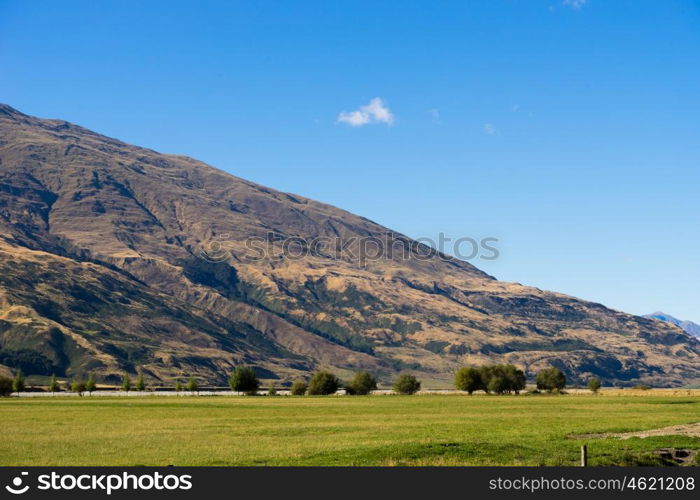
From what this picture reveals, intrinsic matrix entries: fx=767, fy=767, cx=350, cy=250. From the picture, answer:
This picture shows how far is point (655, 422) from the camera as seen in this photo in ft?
289

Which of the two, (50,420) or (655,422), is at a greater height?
(655,422)

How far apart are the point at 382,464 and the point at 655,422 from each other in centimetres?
5296

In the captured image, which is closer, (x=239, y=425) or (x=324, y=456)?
(x=324, y=456)
